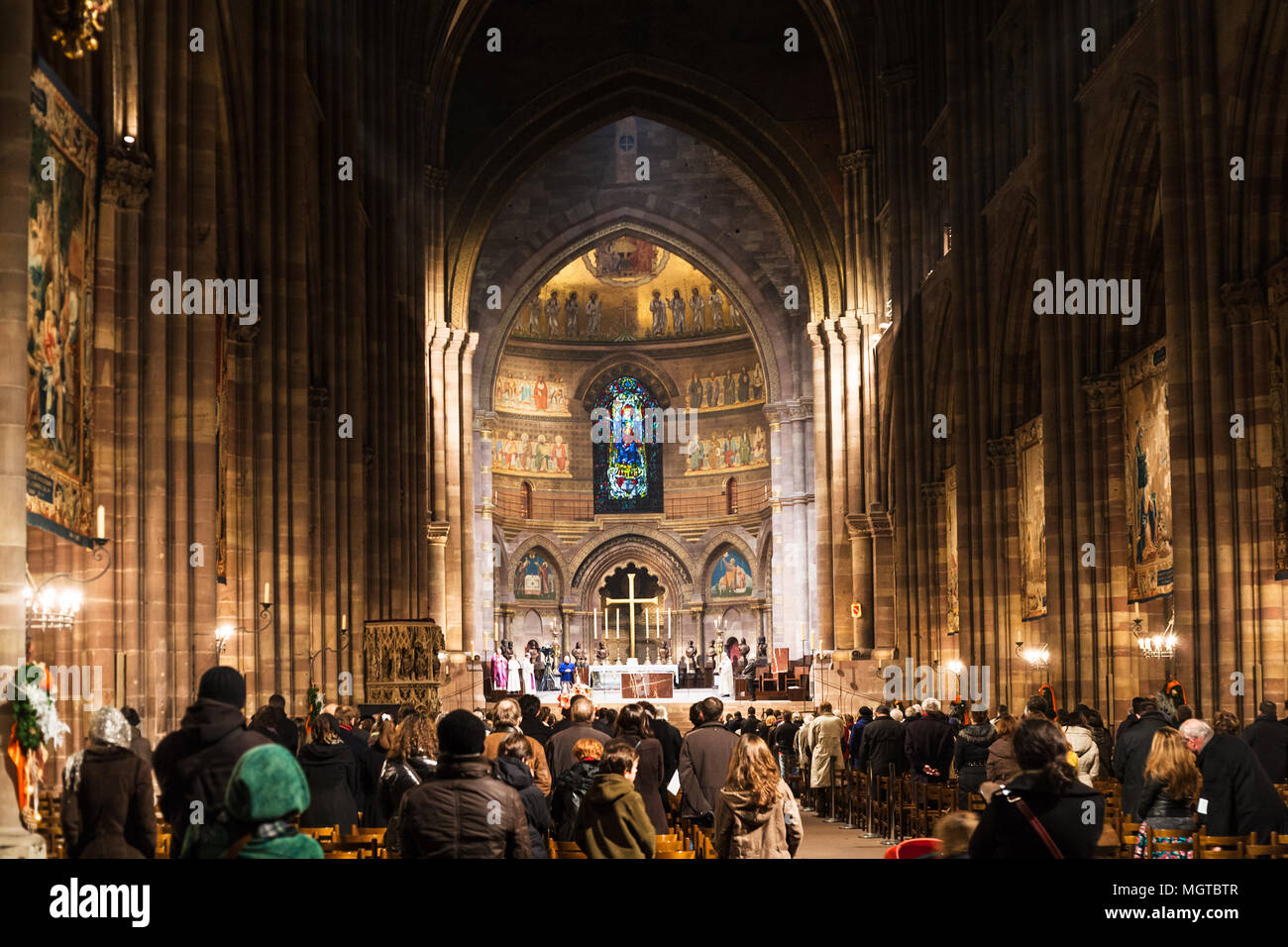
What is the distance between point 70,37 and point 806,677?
37.0m

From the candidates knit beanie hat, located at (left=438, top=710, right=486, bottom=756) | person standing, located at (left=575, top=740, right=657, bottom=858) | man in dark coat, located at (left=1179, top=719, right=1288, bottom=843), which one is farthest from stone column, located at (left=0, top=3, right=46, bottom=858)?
man in dark coat, located at (left=1179, top=719, right=1288, bottom=843)

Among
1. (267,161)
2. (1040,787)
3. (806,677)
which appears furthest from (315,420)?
(806,677)

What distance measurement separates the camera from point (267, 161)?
2045 cm

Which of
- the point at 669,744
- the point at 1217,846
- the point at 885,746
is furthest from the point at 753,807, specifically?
the point at 885,746

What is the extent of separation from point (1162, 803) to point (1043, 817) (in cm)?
291

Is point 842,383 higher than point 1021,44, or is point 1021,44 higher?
point 1021,44

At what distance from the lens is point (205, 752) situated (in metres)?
6.44

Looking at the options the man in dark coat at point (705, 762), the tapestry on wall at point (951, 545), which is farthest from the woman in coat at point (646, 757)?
the tapestry on wall at point (951, 545)

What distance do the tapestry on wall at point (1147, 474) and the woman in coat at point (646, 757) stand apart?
41.1ft

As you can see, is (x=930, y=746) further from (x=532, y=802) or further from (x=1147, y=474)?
(x=532, y=802)

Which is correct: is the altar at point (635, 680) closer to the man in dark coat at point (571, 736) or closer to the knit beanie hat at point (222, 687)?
the man in dark coat at point (571, 736)

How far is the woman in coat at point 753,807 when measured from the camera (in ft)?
27.0
